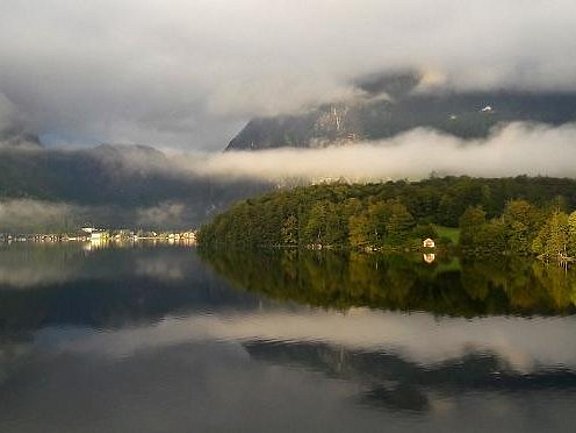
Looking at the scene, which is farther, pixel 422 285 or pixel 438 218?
pixel 438 218

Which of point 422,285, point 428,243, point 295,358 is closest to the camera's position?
point 295,358

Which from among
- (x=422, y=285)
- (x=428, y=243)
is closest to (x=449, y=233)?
(x=428, y=243)

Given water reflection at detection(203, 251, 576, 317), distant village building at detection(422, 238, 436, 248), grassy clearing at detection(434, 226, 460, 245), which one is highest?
grassy clearing at detection(434, 226, 460, 245)

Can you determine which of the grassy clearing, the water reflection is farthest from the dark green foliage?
the water reflection

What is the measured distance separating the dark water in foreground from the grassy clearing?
244 feet

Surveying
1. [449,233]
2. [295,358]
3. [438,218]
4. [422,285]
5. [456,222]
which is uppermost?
[438,218]

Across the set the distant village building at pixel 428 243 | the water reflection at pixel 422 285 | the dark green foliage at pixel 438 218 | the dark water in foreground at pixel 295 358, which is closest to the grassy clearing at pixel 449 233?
the dark green foliage at pixel 438 218

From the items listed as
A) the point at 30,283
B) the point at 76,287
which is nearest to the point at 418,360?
the point at 76,287

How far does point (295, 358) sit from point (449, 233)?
129187 millimetres

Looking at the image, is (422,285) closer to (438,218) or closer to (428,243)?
(428,243)

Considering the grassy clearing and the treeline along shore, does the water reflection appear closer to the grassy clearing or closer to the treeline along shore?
the treeline along shore

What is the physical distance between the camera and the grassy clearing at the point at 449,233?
161288 mm

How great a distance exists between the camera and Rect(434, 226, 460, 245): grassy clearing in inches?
6350

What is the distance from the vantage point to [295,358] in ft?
148
